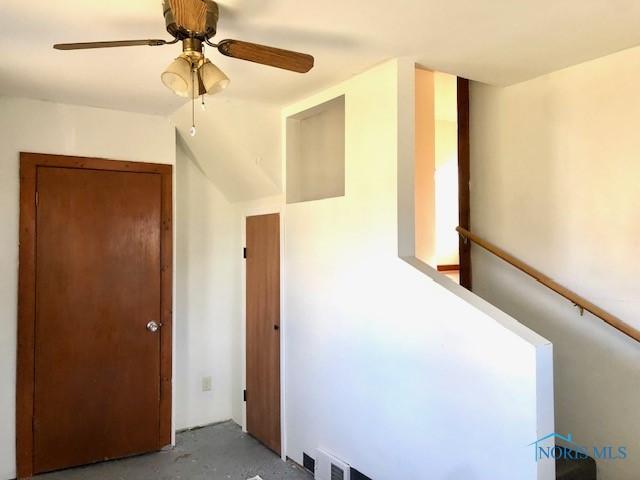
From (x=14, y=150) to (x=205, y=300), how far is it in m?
1.63

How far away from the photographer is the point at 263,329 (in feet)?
11.3

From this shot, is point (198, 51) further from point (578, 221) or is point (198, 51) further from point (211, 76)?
point (578, 221)

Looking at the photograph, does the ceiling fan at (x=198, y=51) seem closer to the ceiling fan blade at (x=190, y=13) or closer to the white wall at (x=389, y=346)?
the ceiling fan blade at (x=190, y=13)

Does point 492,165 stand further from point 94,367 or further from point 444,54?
point 94,367

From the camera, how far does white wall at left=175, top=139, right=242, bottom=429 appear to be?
3.64 meters

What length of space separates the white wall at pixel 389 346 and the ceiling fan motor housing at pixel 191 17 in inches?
38.6

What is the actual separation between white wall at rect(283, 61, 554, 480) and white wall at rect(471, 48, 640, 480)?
2.55 ft

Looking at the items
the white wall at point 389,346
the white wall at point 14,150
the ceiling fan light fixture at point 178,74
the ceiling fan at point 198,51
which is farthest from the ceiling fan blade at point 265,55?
the white wall at point 14,150

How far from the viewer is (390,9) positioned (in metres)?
1.79

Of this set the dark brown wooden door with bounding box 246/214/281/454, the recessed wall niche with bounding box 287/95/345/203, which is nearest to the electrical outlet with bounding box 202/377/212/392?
the dark brown wooden door with bounding box 246/214/281/454

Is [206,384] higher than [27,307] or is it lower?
lower

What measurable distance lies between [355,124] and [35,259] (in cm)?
213

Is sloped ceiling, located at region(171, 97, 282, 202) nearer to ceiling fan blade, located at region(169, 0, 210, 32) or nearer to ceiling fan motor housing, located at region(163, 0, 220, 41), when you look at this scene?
ceiling fan motor housing, located at region(163, 0, 220, 41)

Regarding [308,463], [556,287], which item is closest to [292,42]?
[556,287]
